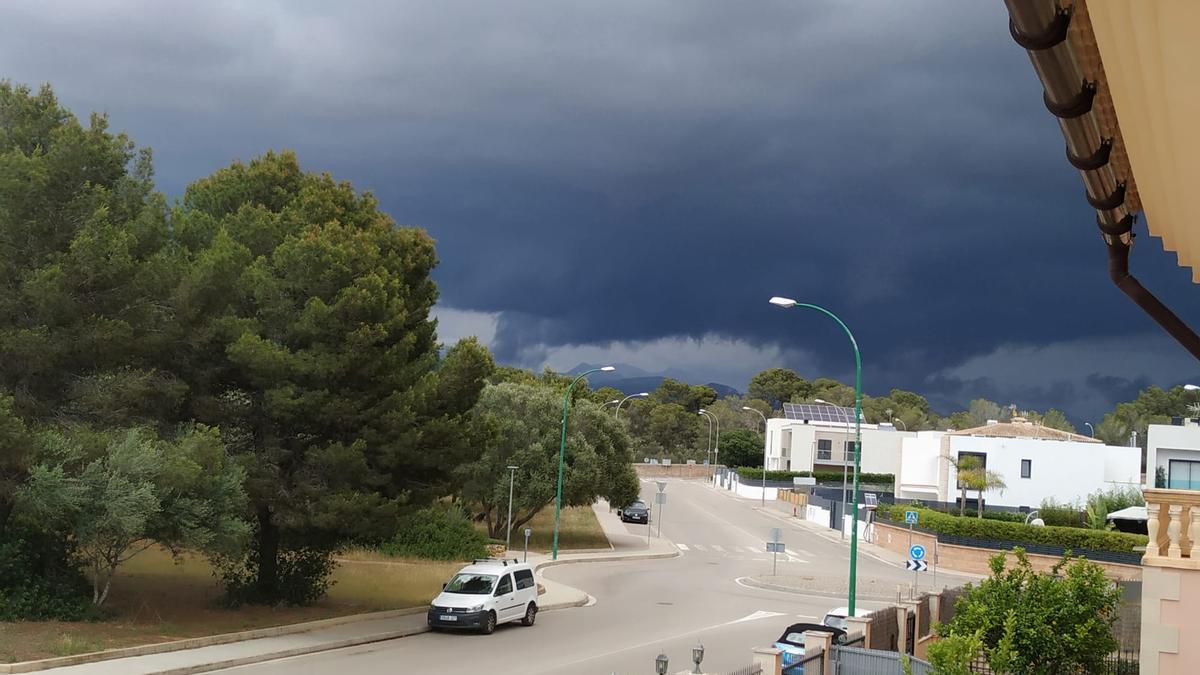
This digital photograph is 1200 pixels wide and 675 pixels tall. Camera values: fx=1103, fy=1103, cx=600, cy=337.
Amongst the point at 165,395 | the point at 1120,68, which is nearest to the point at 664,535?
the point at 165,395

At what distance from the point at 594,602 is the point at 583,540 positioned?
911 inches

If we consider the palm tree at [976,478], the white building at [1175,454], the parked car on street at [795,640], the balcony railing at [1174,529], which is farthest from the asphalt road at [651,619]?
the white building at [1175,454]

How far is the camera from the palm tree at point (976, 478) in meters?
63.6

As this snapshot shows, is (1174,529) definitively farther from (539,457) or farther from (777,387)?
(777,387)

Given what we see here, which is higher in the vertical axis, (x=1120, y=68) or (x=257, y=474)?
(x=1120, y=68)

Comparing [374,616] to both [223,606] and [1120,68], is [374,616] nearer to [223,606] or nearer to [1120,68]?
[223,606]

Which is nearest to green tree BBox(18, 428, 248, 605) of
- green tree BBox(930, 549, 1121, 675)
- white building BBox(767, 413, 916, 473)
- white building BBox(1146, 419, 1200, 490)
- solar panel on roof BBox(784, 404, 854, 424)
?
green tree BBox(930, 549, 1121, 675)

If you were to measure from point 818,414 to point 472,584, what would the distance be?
90.4m

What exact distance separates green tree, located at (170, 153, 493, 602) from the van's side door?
3191 mm

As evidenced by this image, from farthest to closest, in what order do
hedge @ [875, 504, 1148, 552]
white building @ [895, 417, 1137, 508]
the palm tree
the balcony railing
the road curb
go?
white building @ [895, 417, 1137, 508] → the palm tree → hedge @ [875, 504, 1148, 552] → the road curb → the balcony railing

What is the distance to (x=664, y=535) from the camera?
213 ft

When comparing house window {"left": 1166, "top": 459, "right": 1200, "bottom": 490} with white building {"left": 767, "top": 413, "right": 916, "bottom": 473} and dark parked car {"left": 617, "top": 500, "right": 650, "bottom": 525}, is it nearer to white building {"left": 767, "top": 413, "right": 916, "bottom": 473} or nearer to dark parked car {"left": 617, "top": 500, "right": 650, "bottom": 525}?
dark parked car {"left": 617, "top": 500, "right": 650, "bottom": 525}

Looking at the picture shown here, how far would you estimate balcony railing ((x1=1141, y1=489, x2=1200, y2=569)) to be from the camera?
12.7 meters

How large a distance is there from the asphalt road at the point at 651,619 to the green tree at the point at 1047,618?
24.9 feet
